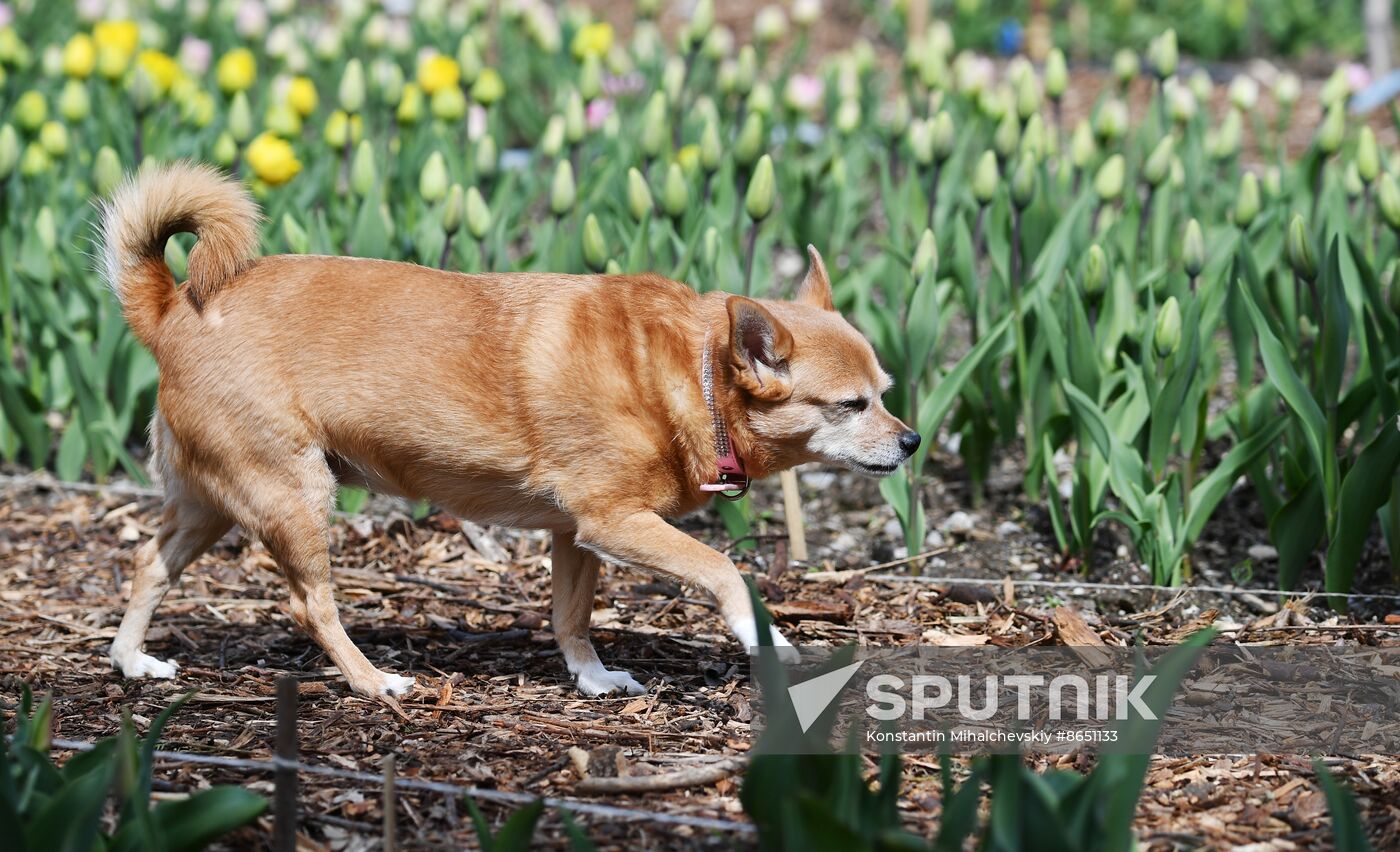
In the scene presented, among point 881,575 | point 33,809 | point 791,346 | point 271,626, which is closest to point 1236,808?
point 791,346

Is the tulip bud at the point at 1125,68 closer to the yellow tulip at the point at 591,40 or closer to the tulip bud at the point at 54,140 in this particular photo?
the yellow tulip at the point at 591,40

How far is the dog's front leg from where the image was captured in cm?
359

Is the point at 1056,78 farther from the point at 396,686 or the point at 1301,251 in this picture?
the point at 396,686

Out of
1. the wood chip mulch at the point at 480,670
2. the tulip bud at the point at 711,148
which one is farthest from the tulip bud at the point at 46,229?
the tulip bud at the point at 711,148

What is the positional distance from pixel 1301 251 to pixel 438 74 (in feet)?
12.8

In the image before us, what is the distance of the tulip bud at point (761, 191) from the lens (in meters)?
4.84

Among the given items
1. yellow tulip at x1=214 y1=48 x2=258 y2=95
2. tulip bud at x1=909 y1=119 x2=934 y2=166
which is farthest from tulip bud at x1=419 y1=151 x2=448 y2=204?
tulip bud at x1=909 y1=119 x2=934 y2=166

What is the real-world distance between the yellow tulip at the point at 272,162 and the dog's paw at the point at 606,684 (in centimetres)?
249

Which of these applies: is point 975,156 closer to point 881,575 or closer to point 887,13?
point 881,575

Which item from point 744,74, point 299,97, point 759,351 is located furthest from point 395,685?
point 744,74

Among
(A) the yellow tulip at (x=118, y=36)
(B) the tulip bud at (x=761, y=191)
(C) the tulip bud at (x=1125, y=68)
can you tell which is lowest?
(B) the tulip bud at (x=761, y=191)

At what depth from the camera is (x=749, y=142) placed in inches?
207

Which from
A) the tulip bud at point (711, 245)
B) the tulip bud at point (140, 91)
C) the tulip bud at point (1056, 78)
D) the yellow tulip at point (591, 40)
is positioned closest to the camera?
the tulip bud at point (711, 245)

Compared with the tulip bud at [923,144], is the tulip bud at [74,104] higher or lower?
higher
